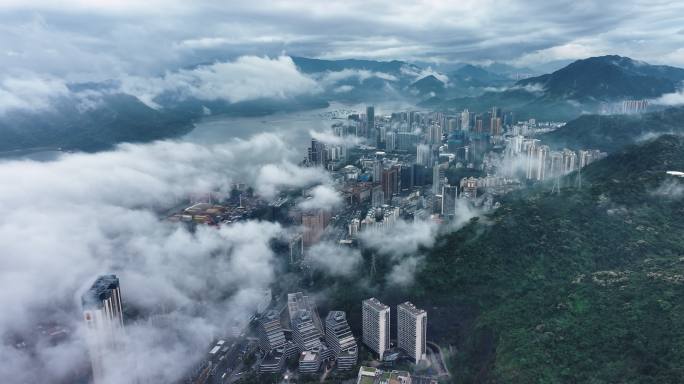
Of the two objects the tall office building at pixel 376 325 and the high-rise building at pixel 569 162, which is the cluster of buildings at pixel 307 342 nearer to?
the tall office building at pixel 376 325

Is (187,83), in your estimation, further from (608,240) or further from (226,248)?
(608,240)

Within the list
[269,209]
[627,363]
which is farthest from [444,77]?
[627,363]

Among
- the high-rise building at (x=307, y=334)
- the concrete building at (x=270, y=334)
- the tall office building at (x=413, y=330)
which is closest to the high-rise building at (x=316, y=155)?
the high-rise building at (x=307, y=334)

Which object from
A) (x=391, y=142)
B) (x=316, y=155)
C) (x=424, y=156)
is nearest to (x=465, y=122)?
(x=391, y=142)

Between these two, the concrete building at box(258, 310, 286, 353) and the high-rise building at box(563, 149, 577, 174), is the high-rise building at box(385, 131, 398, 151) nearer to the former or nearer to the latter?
the high-rise building at box(563, 149, 577, 174)

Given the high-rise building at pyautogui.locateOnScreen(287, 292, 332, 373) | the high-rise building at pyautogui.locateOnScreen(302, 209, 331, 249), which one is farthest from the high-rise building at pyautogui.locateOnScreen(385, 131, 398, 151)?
the high-rise building at pyautogui.locateOnScreen(287, 292, 332, 373)

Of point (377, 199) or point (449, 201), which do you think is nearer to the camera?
point (449, 201)

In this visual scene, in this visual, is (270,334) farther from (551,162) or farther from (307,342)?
(551,162)
